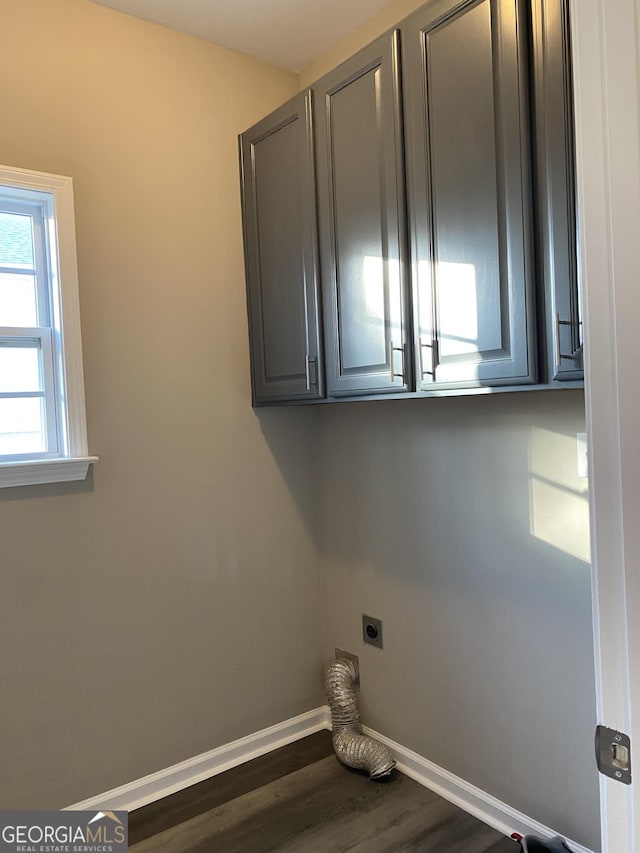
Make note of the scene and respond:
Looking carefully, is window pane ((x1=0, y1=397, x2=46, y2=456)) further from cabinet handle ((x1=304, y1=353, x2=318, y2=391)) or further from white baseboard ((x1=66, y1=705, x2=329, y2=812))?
white baseboard ((x1=66, y1=705, x2=329, y2=812))

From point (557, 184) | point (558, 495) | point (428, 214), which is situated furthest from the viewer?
point (558, 495)

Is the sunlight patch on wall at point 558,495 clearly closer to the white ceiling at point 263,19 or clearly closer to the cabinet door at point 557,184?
the cabinet door at point 557,184

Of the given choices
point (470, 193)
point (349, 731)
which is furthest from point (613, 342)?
point (349, 731)

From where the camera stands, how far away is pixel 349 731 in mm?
2477

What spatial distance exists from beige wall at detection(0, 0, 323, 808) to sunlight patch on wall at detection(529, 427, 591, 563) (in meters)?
1.08

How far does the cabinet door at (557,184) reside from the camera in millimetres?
1367

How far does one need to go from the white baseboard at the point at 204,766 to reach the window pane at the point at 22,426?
121 centimetres

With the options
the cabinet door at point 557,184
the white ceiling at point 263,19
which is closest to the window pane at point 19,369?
the white ceiling at point 263,19

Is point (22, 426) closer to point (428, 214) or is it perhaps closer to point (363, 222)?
point (363, 222)

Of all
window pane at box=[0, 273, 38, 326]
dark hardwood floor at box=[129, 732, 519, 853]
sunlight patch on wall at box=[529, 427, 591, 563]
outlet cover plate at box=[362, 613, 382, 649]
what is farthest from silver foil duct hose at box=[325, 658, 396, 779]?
window pane at box=[0, 273, 38, 326]

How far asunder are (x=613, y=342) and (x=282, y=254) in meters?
1.64

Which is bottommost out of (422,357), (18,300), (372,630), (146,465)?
(372,630)

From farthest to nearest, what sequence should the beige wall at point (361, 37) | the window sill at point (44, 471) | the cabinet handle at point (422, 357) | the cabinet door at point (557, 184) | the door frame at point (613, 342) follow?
1. the beige wall at point (361, 37)
2. the window sill at point (44, 471)
3. the cabinet handle at point (422, 357)
4. the cabinet door at point (557, 184)
5. the door frame at point (613, 342)

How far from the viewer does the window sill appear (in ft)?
6.31
